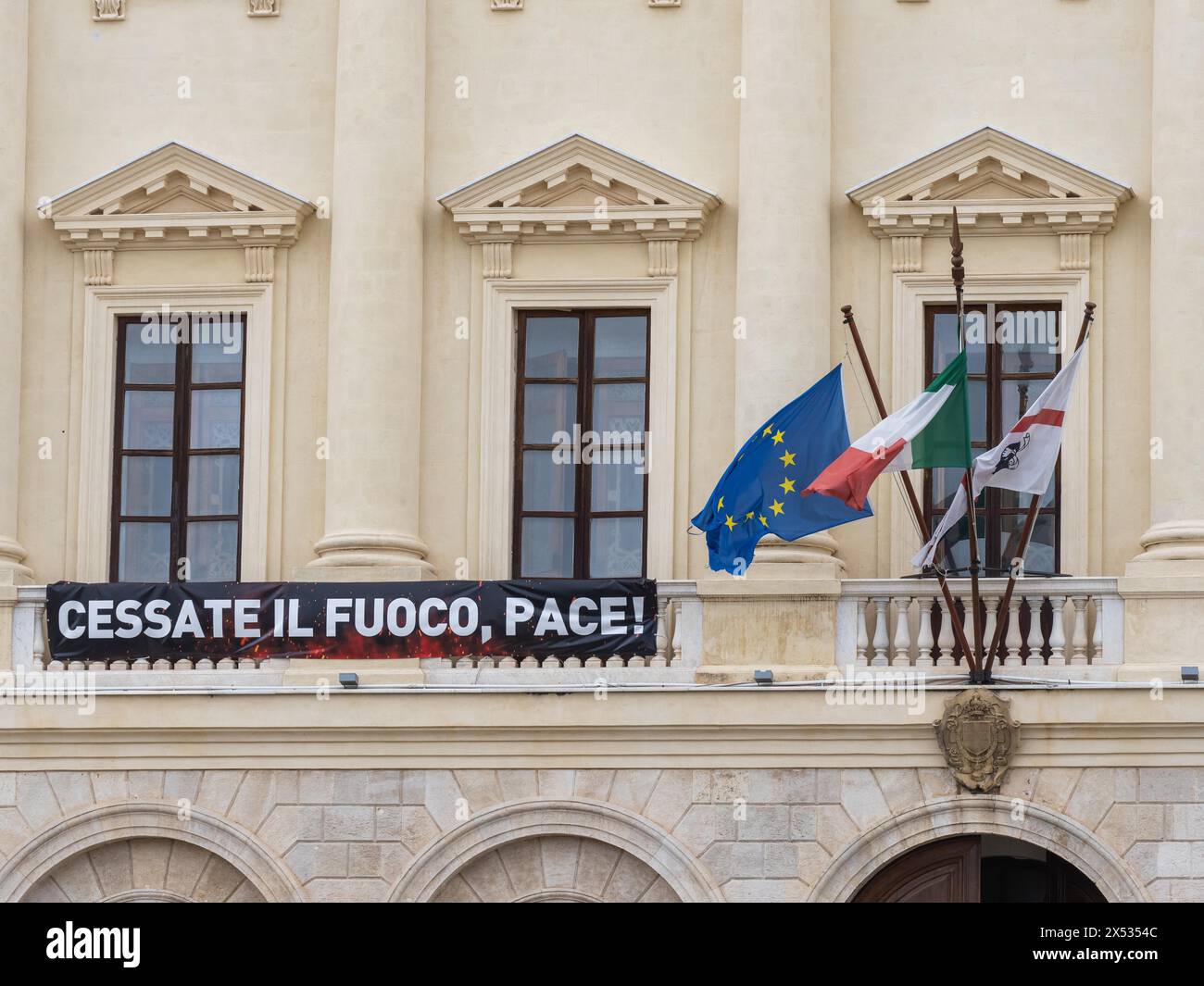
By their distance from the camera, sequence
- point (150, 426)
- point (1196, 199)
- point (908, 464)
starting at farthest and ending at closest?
1. point (150, 426)
2. point (1196, 199)
3. point (908, 464)

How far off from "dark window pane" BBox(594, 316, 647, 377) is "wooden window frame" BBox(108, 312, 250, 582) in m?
3.39

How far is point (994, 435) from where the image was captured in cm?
2494

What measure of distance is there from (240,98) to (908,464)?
786cm

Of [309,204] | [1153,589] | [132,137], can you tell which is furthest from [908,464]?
[132,137]

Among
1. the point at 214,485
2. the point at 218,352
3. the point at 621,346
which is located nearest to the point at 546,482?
the point at 621,346

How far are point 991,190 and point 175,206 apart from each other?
7.76 m

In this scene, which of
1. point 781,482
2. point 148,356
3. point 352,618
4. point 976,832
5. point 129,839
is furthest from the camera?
point 148,356

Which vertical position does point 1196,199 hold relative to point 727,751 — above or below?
above

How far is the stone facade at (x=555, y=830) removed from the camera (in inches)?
907

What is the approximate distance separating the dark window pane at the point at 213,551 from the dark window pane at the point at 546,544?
2784mm

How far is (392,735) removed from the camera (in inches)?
938

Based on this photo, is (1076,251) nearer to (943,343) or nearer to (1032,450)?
(943,343)
